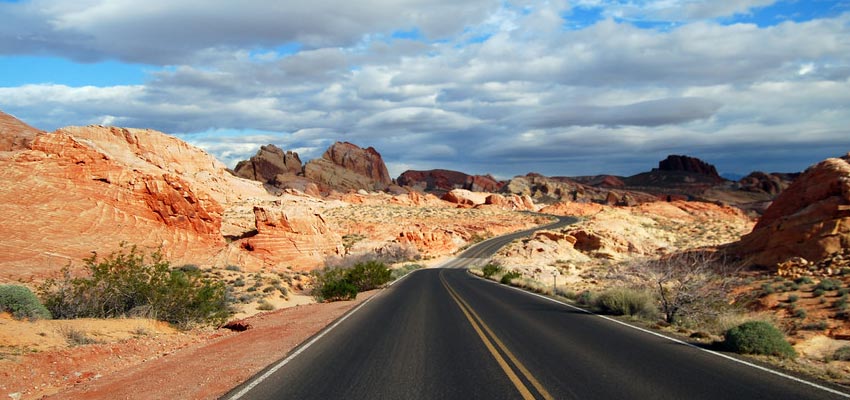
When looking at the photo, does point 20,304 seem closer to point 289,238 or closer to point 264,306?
point 264,306

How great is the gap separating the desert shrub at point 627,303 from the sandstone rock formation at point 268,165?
124m

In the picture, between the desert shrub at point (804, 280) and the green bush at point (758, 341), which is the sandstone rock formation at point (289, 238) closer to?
the desert shrub at point (804, 280)

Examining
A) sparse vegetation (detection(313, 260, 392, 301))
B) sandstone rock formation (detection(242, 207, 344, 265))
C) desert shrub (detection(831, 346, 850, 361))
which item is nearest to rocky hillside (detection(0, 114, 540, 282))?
sandstone rock formation (detection(242, 207, 344, 265))

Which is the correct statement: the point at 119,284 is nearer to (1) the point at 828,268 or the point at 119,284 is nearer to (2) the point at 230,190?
(1) the point at 828,268

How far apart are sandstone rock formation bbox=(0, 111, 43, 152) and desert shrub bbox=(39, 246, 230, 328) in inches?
1353

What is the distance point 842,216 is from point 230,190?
8219 centimetres

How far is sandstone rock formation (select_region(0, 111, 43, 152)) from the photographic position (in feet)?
151

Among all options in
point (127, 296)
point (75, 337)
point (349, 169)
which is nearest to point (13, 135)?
point (127, 296)

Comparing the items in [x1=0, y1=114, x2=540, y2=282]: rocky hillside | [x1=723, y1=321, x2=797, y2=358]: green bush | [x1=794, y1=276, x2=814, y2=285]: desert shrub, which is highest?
[x1=0, y1=114, x2=540, y2=282]: rocky hillside

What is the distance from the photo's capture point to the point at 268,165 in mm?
141625

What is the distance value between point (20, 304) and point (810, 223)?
35.3 m

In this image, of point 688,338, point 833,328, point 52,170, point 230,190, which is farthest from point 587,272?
point 230,190

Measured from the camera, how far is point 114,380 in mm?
9125

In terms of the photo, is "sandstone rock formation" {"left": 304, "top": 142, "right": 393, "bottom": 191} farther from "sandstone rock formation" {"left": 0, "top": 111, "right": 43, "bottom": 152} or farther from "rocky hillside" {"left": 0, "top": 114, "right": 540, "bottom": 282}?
"rocky hillside" {"left": 0, "top": 114, "right": 540, "bottom": 282}
